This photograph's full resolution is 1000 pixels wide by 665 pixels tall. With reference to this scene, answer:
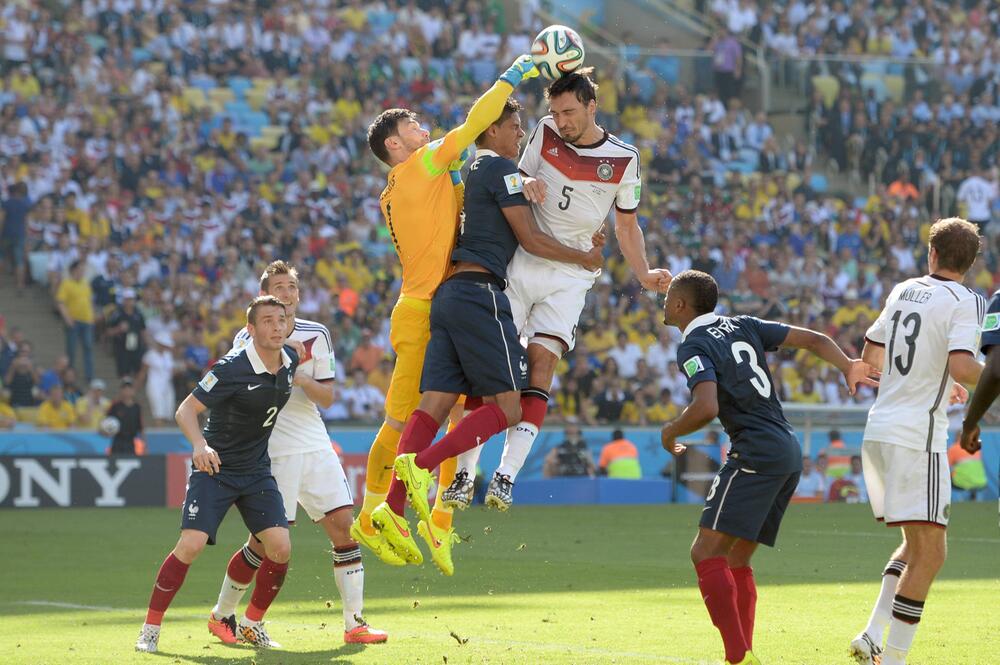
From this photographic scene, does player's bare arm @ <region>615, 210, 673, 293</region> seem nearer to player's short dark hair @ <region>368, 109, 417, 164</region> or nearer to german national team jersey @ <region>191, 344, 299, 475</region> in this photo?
player's short dark hair @ <region>368, 109, 417, 164</region>

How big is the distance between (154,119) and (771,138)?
443 inches

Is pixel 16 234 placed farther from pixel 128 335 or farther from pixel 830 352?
pixel 830 352

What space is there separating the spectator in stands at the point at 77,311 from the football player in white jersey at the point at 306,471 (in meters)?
12.2

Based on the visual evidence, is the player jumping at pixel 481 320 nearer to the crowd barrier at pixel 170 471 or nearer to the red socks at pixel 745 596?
the red socks at pixel 745 596

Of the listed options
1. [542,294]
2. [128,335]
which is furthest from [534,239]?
[128,335]

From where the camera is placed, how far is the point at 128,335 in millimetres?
20969

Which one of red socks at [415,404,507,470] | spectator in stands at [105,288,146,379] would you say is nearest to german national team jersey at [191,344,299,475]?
red socks at [415,404,507,470]

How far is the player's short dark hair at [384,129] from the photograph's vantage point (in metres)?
8.06

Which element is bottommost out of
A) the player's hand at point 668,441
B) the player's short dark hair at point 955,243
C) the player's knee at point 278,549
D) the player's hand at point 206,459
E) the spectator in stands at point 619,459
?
the spectator in stands at point 619,459

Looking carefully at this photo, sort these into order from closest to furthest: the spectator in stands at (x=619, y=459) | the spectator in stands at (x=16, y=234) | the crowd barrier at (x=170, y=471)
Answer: the crowd barrier at (x=170, y=471)
the spectator in stands at (x=619, y=459)
the spectator in stands at (x=16, y=234)

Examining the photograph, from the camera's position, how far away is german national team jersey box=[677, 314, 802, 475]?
294 inches

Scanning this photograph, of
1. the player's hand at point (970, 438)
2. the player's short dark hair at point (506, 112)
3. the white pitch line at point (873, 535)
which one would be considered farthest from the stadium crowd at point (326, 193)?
the player's hand at point (970, 438)

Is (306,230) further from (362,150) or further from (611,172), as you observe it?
(611,172)

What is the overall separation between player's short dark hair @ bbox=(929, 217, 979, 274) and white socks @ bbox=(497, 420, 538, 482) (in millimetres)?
2194
